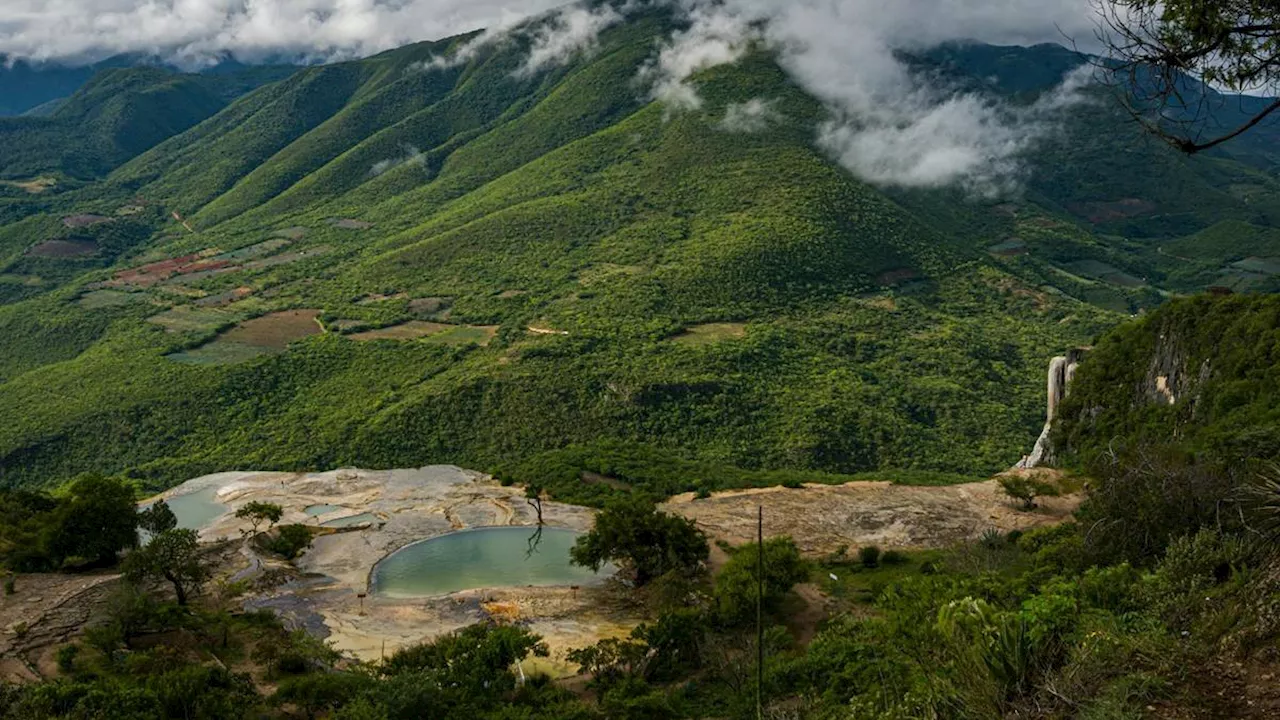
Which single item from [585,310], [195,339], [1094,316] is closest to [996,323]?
[1094,316]

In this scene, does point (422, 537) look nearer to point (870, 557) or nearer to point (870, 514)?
point (870, 557)

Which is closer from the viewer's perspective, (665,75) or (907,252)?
(907,252)

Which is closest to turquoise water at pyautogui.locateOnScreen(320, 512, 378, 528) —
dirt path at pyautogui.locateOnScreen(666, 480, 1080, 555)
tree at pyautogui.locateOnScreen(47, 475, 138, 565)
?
tree at pyautogui.locateOnScreen(47, 475, 138, 565)

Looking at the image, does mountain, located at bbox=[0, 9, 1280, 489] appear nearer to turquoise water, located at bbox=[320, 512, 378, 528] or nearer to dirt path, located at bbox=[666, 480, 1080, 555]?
dirt path, located at bbox=[666, 480, 1080, 555]

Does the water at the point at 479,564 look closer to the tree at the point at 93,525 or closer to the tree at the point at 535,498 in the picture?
the tree at the point at 535,498

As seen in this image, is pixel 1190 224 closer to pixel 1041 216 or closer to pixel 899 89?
pixel 1041 216

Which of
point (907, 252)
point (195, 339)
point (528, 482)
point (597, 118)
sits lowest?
point (528, 482)

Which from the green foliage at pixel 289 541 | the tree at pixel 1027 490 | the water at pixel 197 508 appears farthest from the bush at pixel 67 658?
the tree at pixel 1027 490
